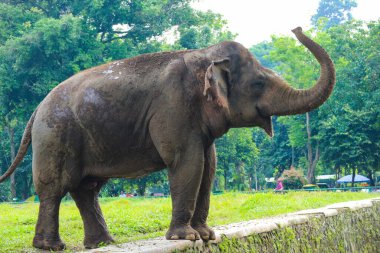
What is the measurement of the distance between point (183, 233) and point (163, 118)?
1019mm

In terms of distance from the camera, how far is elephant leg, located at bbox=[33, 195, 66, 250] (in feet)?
18.1

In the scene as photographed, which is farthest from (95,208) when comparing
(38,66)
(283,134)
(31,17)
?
(283,134)

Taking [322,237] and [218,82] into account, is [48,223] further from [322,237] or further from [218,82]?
[322,237]

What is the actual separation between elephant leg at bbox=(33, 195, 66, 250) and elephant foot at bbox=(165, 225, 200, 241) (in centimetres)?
116

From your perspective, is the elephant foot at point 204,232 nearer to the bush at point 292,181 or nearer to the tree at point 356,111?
the bush at point 292,181

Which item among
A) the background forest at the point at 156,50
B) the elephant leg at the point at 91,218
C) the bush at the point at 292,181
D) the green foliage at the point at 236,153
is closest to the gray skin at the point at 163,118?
the elephant leg at the point at 91,218

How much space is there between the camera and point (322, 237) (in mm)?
8070

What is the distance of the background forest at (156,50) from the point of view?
23828mm

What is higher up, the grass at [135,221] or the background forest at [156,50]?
the background forest at [156,50]

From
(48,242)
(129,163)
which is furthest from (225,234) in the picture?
(48,242)

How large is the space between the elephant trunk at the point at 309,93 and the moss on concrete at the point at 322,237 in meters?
1.45

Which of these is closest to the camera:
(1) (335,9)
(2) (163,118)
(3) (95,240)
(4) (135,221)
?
(2) (163,118)

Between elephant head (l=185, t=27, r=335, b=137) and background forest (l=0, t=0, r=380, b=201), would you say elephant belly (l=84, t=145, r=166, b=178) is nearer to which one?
elephant head (l=185, t=27, r=335, b=137)

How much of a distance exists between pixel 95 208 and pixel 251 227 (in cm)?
168
